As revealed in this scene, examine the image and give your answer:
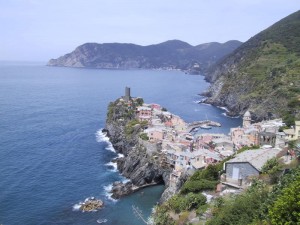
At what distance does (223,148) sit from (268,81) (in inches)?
2927

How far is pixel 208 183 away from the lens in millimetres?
40750

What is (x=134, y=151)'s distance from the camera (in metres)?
70.8

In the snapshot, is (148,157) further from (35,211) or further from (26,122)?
(26,122)

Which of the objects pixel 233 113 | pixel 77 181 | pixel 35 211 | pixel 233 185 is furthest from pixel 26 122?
pixel 233 185

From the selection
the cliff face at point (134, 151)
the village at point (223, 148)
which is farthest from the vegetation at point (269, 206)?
the cliff face at point (134, 151)

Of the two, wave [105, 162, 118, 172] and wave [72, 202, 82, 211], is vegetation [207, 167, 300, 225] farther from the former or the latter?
wave [105, 162, 118, 172]

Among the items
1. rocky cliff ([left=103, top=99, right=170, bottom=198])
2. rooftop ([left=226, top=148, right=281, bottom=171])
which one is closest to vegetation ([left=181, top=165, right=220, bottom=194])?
rooftop ([left=226, top=148, right=281, bottom=171])

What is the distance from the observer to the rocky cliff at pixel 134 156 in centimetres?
6297

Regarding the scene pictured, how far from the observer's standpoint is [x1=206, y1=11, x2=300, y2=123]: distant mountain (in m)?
114

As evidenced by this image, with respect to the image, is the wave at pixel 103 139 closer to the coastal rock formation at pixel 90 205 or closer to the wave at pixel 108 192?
the wave at pixel 108 192

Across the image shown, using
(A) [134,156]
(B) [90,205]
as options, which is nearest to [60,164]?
(A) [134,156]

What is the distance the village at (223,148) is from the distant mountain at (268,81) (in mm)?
27599

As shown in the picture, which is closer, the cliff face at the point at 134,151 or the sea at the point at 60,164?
the sea at the point at 60,164

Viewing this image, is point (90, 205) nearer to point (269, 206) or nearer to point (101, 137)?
point (269, 206)
